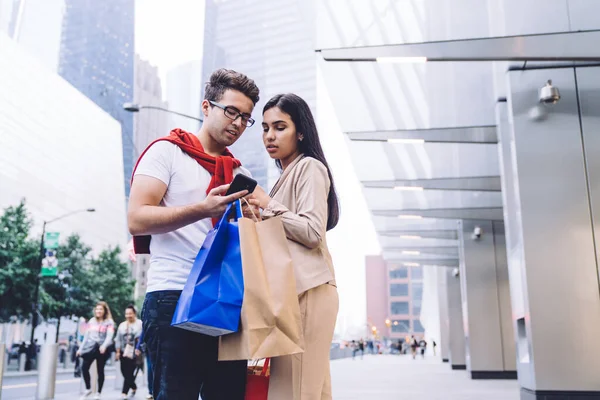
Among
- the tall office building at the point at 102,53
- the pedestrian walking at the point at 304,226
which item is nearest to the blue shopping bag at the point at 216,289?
the pedestrian walking at the point at 304,226

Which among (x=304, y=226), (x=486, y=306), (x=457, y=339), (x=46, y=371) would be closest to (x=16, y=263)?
(x=457, y=339)

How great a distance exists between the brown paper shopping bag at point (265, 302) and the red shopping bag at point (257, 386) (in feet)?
1.16

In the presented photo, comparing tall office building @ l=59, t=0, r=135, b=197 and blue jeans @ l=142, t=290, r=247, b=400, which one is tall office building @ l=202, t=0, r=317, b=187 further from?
tall office building @ l=59, t=0, r=135, b=197

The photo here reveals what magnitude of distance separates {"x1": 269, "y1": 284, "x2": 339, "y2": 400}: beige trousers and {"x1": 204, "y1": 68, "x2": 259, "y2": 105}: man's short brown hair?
0.86 m

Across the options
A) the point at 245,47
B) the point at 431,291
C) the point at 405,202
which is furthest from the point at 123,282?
the point at 405,202

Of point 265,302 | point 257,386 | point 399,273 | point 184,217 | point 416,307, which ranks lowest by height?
point 257,386

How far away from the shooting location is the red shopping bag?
236 centimetres

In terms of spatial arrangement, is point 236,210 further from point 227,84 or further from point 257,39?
point 257,39

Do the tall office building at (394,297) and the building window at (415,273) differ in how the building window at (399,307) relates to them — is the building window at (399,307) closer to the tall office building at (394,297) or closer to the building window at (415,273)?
the tall office building at (394,297)

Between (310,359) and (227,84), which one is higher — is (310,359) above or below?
below

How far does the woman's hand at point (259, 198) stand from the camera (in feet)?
7.50

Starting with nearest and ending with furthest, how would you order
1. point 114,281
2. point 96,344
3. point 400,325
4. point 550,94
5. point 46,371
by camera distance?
point 550,94 < point 96,344 < point 46,371 < point 114,281 < point 400,325

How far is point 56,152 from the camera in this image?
56.5 metres

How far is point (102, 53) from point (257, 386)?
83.2 meters
